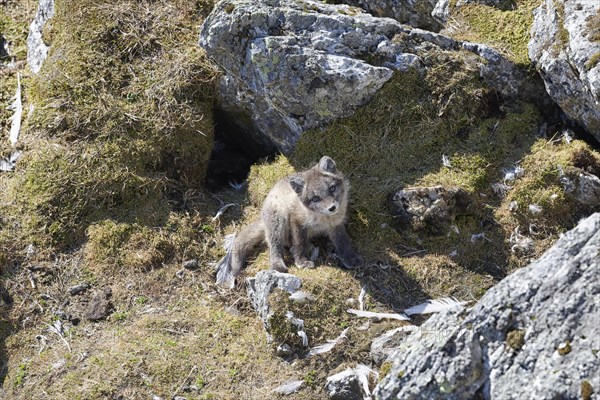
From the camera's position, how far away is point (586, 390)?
521cm

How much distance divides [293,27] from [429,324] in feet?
15.9

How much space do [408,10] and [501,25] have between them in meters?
1.59

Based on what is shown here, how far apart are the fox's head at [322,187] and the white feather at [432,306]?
1522mm

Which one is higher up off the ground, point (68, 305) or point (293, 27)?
point (293, 27)

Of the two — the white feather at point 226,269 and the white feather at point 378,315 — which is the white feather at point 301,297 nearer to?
the white feather at point 378,315

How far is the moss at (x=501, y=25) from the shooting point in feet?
31.6

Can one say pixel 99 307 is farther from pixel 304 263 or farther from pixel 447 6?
pixel 447 6

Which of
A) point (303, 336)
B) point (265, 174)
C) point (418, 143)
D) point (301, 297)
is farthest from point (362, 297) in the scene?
point (265, 174)

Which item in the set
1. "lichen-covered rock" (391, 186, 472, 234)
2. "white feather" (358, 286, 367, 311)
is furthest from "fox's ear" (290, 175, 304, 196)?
"white feather" (358, 286, 367, 311)

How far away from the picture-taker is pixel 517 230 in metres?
8.62

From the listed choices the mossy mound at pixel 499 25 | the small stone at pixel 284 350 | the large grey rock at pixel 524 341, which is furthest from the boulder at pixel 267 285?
the mossy mound at pixel 499 25

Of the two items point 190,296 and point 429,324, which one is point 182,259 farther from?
point 429,324

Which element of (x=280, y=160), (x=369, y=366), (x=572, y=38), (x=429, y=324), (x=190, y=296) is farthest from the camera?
(x=280, y=160)

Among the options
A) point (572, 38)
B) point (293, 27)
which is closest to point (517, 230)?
point (572, 38)
